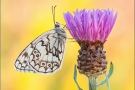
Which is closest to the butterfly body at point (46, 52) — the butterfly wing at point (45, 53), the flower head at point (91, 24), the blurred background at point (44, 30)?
the butterfly wing at point (45, 53)

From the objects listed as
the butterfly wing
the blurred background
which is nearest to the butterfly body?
the butterfly wing

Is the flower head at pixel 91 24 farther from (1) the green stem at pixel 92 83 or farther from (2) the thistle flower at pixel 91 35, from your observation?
(1) the green stem at pixel 92 83

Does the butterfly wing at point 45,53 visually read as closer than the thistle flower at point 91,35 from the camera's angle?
No

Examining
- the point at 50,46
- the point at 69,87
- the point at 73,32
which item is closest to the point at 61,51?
the point at 50,46

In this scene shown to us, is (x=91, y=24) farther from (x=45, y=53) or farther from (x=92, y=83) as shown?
(x=45, y=53)

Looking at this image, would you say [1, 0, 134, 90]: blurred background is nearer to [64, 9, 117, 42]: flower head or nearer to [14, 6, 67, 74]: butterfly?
[14, 6, 67, 74]: butterfly

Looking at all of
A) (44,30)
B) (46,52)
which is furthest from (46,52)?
(44,30)

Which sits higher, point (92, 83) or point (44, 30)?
point (44, 30)
